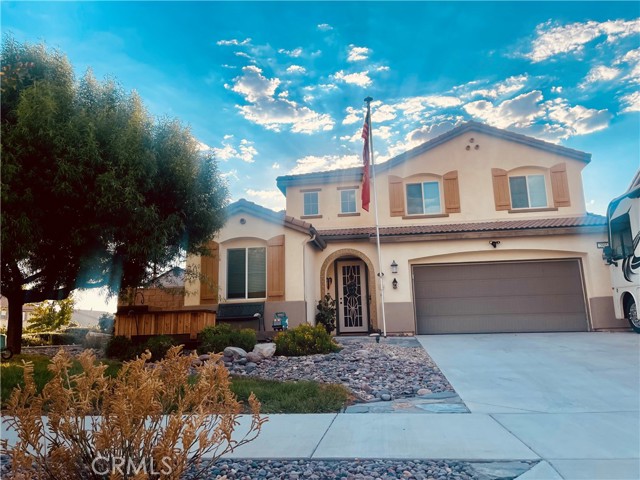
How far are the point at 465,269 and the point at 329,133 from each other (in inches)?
259

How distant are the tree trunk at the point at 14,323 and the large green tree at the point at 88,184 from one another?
3 cm

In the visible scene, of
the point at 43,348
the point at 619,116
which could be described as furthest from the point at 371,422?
the point at 43,348

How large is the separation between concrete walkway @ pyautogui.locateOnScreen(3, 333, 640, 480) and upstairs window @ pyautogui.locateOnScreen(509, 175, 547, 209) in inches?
343

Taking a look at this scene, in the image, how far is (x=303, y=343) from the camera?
32.0 feet

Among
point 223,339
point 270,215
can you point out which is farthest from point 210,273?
point 223,339

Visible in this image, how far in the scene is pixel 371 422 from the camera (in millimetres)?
4609

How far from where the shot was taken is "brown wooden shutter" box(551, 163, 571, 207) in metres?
14.9

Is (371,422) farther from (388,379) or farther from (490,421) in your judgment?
(388,379)

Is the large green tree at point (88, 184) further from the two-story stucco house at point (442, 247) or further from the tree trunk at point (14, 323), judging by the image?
the two-story stucco house at point (442, 247)

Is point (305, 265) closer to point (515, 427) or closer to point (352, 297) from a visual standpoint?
point (352, 297)

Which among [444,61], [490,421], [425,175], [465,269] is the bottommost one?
[490,421]

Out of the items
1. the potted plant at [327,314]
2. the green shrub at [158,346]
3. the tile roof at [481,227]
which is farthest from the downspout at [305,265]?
the green shrub at [158,346]

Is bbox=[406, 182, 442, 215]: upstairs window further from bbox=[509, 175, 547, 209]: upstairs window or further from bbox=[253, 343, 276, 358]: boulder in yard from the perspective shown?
bbox=[253, 343, 276, 358]: boulder in yard

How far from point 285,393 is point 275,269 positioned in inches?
283
